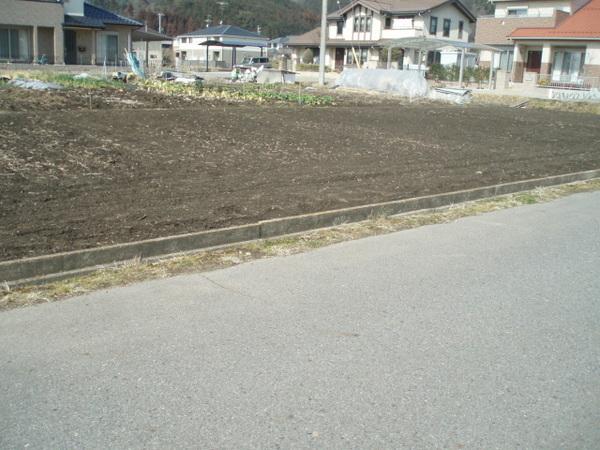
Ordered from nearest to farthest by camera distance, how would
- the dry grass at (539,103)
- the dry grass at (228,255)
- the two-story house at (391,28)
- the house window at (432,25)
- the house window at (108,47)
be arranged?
the dry grass at (228,255)
the dry grass at (539,103)
the house window at (108,47)
the two-story house at (391,28)
the house window at (432,25)

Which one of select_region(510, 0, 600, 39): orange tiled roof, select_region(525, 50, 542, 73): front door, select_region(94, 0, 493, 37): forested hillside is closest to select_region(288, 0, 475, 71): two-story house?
select_region(525, 50, 542, 73): front door

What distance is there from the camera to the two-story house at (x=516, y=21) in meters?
48.5

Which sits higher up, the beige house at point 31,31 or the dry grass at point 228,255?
the beige house at point 31,31

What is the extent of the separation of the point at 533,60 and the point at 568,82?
928cm

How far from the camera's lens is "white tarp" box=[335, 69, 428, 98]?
109 feet

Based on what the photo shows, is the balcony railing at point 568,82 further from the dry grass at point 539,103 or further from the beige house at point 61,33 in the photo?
the beige house at point 61,33

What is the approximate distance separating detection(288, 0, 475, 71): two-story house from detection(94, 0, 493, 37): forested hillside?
49278mm

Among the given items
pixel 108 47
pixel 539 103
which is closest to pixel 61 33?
pixel 108 47

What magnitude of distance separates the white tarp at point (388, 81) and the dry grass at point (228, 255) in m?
24.0

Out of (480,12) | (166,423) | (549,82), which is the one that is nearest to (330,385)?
(166,423)

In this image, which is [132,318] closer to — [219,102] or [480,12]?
[219,102]

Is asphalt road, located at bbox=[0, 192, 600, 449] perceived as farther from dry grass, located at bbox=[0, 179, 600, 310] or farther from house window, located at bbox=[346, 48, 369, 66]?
house window, located at bbox=[346, 48, 369, 66]

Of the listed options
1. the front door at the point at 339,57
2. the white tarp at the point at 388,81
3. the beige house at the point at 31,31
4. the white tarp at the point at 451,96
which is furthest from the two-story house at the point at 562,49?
the beige house at the point at 31,31

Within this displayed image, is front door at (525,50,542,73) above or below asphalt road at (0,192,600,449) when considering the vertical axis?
above
